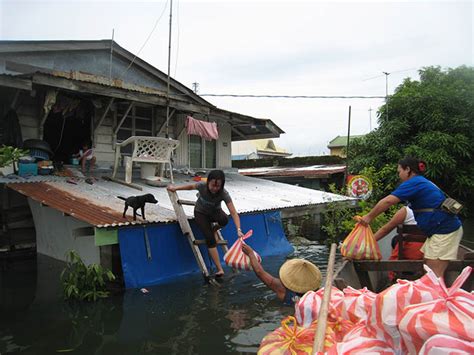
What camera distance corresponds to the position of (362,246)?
417 centimetres

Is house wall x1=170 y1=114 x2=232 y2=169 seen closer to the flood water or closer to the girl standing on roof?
the girl standing on roof

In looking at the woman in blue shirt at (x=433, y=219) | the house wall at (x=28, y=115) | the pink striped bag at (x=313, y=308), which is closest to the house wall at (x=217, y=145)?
the house wall at (x=28, y=115)

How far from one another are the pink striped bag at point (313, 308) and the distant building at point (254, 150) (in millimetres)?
34486

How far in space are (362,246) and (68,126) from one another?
10708mm

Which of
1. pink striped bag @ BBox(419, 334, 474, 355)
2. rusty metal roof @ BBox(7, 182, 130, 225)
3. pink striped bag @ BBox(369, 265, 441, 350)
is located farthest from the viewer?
rusty metal roof @ BBox(7, 182, 130, 225)

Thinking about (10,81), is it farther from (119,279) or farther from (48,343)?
(48,343)

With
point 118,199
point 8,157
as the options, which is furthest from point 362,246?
point 8,157

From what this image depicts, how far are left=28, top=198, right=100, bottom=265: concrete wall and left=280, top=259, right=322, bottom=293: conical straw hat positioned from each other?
4581mm

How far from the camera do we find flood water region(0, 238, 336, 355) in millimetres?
4520

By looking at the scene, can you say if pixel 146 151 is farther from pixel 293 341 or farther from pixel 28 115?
pixel 293 341

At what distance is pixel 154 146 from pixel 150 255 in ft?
12.4

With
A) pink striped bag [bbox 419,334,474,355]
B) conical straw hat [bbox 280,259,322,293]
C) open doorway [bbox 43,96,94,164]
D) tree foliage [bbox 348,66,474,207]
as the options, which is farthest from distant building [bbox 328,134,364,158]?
pink striped bag [bbox 419,334,474,355]

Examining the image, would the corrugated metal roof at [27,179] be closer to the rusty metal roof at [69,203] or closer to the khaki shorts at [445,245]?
the rusty metal roof at [69,203]

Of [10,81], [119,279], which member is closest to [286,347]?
[119,279]
